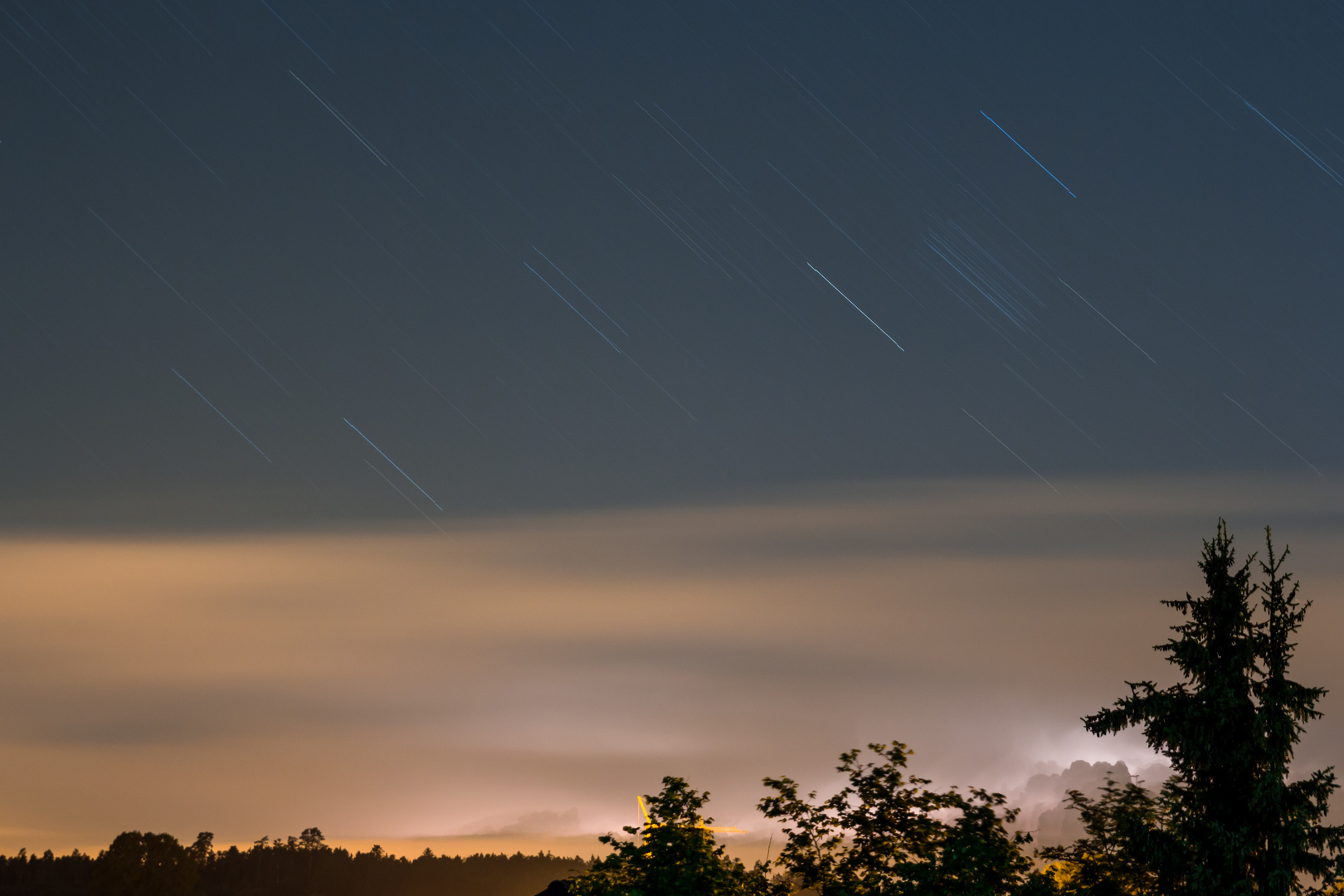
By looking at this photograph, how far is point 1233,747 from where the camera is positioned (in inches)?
1490

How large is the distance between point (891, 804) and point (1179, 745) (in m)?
13.4

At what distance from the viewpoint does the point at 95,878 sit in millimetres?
190625

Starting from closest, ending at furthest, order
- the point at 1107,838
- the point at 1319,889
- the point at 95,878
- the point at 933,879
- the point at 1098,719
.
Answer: the point at 1319,889
the point at 1098,719
the point at 933,879
the point at 1107,838
the point at 95,878

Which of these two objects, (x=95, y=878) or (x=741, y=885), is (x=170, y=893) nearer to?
(x=95, y=878)

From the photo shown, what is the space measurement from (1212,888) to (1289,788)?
11.5 ft

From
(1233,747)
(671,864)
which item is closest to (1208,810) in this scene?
(1233,747)

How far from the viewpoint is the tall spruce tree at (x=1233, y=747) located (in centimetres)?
3669

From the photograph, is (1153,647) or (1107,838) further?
(1107,838)

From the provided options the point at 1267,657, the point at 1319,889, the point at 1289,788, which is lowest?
the point at 1319,889

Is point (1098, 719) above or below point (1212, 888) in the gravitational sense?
above

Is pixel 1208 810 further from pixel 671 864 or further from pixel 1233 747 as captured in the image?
pixel 671 864

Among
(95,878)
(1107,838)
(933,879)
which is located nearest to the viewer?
(933,879)

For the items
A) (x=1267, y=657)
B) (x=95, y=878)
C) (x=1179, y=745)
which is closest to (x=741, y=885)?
(x=1179, y=745)

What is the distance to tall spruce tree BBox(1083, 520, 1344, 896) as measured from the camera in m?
36.7
